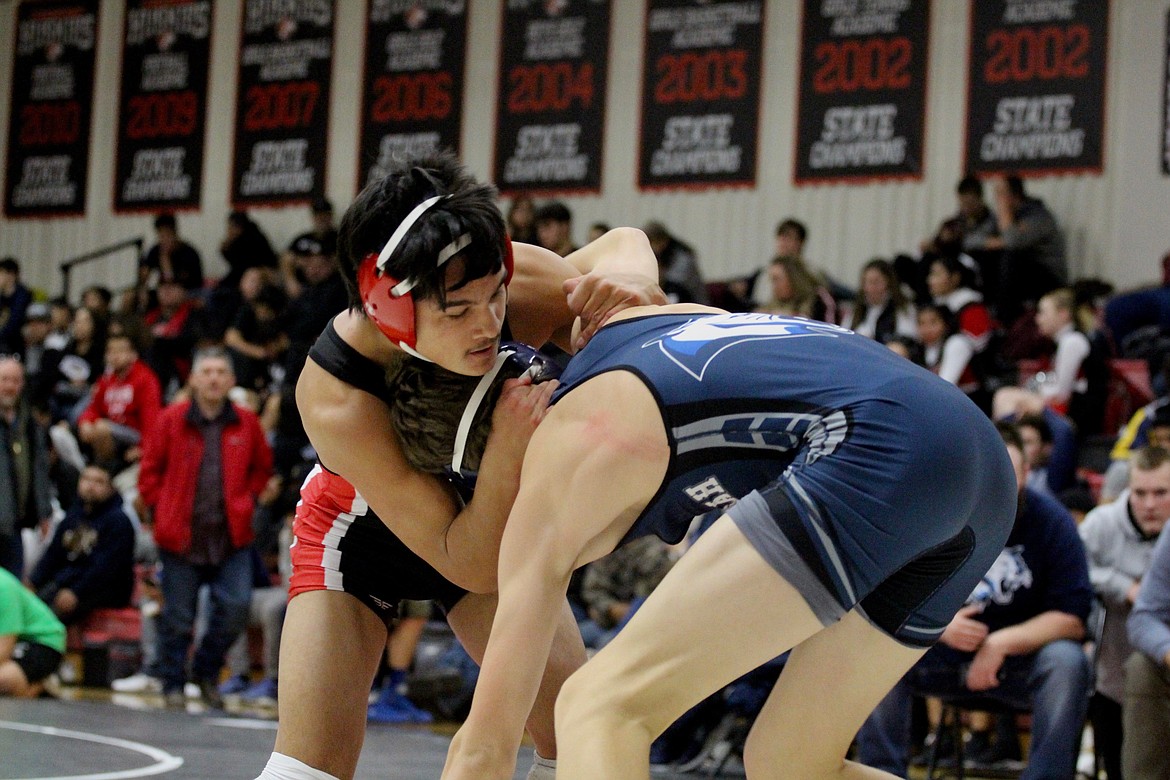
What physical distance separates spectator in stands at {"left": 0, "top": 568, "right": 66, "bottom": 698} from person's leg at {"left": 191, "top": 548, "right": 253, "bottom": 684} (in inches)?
37.0

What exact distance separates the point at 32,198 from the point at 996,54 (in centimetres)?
1008

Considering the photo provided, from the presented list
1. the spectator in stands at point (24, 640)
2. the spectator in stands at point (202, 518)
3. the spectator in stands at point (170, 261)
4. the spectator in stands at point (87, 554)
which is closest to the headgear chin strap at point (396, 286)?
the spectator in stands at point (24, 640)

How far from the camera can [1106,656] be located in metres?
5.30

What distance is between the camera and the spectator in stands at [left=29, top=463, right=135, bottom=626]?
866cm

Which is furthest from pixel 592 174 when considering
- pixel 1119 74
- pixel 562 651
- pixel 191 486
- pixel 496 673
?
pixel 496 673

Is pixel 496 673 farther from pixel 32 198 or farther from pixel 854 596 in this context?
pixel 32 198

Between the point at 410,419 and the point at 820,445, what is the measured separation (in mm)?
861

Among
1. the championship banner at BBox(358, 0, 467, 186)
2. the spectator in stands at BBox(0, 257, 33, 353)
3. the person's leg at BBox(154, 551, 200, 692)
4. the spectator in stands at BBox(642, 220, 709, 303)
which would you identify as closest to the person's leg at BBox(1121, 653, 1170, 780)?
the person's leg at BBox(154, 551, 200, 692)

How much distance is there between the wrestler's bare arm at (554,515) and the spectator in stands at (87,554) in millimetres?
6918

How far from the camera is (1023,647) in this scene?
203 inches

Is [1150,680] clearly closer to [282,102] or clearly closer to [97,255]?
[282,102]

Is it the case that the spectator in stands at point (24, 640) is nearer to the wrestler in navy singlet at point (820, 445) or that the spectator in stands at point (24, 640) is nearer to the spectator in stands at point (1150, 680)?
the spectator in stands at point (1150, 680)

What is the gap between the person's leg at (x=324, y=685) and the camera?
2.94m

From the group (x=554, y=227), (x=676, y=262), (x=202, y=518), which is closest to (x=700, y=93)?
(x=676, y=262)
